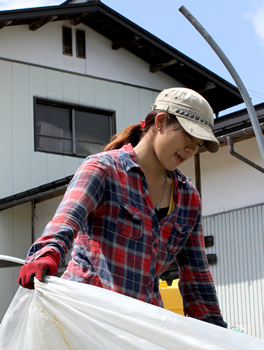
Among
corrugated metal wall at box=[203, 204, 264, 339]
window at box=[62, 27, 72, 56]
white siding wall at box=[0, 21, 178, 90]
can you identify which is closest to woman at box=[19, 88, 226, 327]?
corrugated metal wall at box=[203, 204, 264, 339]

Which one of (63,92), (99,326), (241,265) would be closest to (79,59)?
(63,92)

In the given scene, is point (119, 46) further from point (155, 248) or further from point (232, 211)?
point (155, 248)

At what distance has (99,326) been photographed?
1.62 metres

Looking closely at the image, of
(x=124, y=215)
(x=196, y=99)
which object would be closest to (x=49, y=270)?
(x=124, y=215)

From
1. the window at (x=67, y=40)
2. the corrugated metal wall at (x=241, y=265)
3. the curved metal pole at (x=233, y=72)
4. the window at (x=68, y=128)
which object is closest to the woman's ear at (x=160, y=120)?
the curved metal pole at (x=233, y=72)

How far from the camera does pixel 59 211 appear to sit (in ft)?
6.35

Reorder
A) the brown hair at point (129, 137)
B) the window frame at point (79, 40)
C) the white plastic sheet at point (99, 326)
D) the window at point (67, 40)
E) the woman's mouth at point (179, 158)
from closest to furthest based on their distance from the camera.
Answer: the white plastic sheet at point (99, 326) → the woman's mouth at point (179, 158) → the brown hair at point (129, 137) → the window at point (67, 40) → the window frame at point (79, 40)

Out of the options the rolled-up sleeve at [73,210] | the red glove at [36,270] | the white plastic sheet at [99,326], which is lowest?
the white plastic sheet at [99,326]

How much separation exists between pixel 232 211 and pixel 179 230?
7086 mm

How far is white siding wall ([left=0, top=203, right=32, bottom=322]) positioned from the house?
23mm

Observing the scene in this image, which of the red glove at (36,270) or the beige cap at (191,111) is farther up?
the beige cap at (191,111)

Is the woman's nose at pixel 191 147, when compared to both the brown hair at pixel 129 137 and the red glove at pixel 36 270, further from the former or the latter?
the red glove at pixel 36 270

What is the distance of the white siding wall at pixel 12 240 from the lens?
1223 cm

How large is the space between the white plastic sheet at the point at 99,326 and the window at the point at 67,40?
12398 mm
